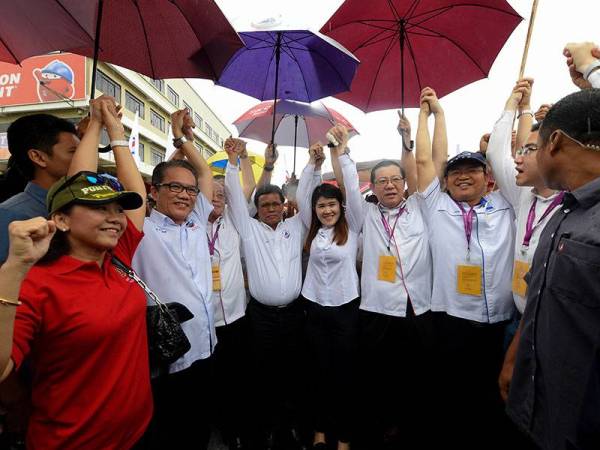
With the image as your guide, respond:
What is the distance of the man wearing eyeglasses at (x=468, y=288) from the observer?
232cm

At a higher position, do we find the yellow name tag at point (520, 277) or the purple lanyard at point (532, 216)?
the purple lanyard at point (532, 216)

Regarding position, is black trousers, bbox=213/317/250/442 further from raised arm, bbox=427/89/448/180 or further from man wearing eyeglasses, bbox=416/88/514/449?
raised arm, bbox=427/89/448/180

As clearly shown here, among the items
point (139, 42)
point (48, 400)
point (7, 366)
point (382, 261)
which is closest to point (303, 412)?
point (382, 261)

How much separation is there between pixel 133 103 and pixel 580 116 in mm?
27262

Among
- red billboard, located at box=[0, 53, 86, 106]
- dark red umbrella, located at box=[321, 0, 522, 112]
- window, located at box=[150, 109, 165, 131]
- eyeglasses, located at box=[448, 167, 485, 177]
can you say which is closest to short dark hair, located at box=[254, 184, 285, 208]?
dark red umbrella, located at box=[321, 0, 522, 112]

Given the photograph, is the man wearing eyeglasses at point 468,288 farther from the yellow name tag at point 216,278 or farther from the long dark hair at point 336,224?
the yellow name tag at point 216,278

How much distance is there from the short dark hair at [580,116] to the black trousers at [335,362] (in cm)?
192

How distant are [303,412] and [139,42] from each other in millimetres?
3545

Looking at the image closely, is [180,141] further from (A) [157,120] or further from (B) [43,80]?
(A) [157,120]

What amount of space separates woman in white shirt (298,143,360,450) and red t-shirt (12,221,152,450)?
161 cm

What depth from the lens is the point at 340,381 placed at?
270cm

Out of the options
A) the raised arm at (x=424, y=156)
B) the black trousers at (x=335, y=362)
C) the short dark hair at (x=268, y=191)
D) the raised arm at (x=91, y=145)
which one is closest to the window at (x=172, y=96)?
the short dark hair at (x=268, y=191)

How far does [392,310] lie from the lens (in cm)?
257

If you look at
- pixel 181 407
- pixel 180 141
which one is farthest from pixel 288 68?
pixel 181 407
